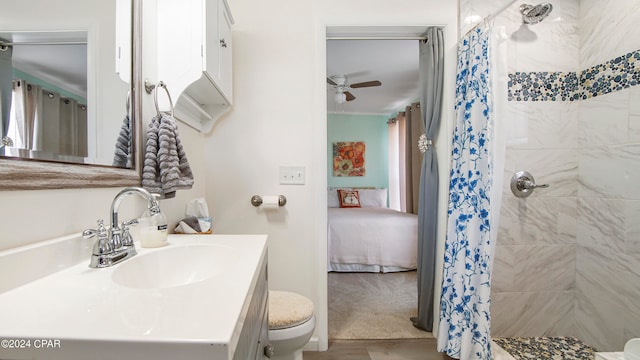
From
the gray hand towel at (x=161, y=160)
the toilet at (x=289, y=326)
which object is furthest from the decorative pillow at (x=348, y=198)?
the gray hand towel at (x=161, y=160)

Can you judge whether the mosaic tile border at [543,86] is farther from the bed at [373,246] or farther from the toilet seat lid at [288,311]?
the bed at [373,246]

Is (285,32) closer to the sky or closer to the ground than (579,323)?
closer to the sky

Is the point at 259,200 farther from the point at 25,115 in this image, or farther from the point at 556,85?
the point at 556,85

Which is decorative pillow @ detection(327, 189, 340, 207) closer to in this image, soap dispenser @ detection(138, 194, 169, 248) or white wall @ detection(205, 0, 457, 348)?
white wall @ detection(205, 0, 457, 348)

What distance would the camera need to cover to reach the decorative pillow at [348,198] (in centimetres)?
481

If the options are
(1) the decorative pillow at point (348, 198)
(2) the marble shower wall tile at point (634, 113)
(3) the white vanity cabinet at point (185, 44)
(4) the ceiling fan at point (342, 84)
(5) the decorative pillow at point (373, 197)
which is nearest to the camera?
(3) the white vanity cabinet at point (185, 44)

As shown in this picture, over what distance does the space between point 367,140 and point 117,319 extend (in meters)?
5.41

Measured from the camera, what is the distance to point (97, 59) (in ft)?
2.73

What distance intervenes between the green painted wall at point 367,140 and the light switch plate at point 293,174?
377cm

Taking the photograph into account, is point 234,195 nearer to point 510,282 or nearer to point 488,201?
point 488,201

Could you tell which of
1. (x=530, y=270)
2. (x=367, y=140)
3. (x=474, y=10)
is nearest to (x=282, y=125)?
(x=474, y=10)

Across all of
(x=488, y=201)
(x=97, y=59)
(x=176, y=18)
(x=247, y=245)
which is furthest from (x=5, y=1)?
(x=488, y=201)

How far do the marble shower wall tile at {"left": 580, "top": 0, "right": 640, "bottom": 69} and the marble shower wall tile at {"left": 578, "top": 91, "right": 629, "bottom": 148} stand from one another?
0.22 meters

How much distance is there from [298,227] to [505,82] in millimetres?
1427
